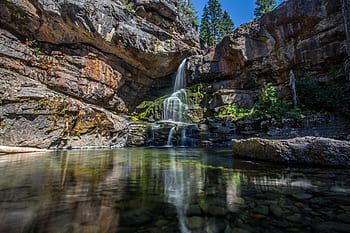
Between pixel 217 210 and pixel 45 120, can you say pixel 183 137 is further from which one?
pixel 217 210

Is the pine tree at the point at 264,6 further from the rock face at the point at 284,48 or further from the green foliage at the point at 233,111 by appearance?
the green foliage at the point at 233,111

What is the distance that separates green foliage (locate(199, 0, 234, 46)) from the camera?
27094 mm

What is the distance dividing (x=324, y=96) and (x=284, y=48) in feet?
19.6

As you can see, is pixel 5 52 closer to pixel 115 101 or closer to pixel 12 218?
pixel 115 101

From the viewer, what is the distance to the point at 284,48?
41.8 ft

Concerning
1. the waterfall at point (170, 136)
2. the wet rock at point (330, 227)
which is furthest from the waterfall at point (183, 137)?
the wet rock at point (330, 227)

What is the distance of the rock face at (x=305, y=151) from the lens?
110 inches

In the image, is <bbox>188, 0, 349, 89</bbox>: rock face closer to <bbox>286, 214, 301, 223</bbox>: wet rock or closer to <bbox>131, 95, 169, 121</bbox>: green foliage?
<bbox>131, 95, 169, 121</bbox>: green foliage

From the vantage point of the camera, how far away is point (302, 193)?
169cm

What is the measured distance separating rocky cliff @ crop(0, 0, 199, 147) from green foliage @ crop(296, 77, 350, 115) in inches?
431

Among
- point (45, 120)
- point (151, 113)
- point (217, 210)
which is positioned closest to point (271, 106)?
point (151, 113)

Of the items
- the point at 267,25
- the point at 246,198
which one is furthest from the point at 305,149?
the point at 267,25

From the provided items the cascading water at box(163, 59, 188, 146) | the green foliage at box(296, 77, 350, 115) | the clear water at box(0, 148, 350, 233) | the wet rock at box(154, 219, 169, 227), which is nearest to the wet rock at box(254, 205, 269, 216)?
the clear water at box(0, 148, 350, 233)

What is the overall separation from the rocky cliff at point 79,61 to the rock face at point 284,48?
14.3ft
